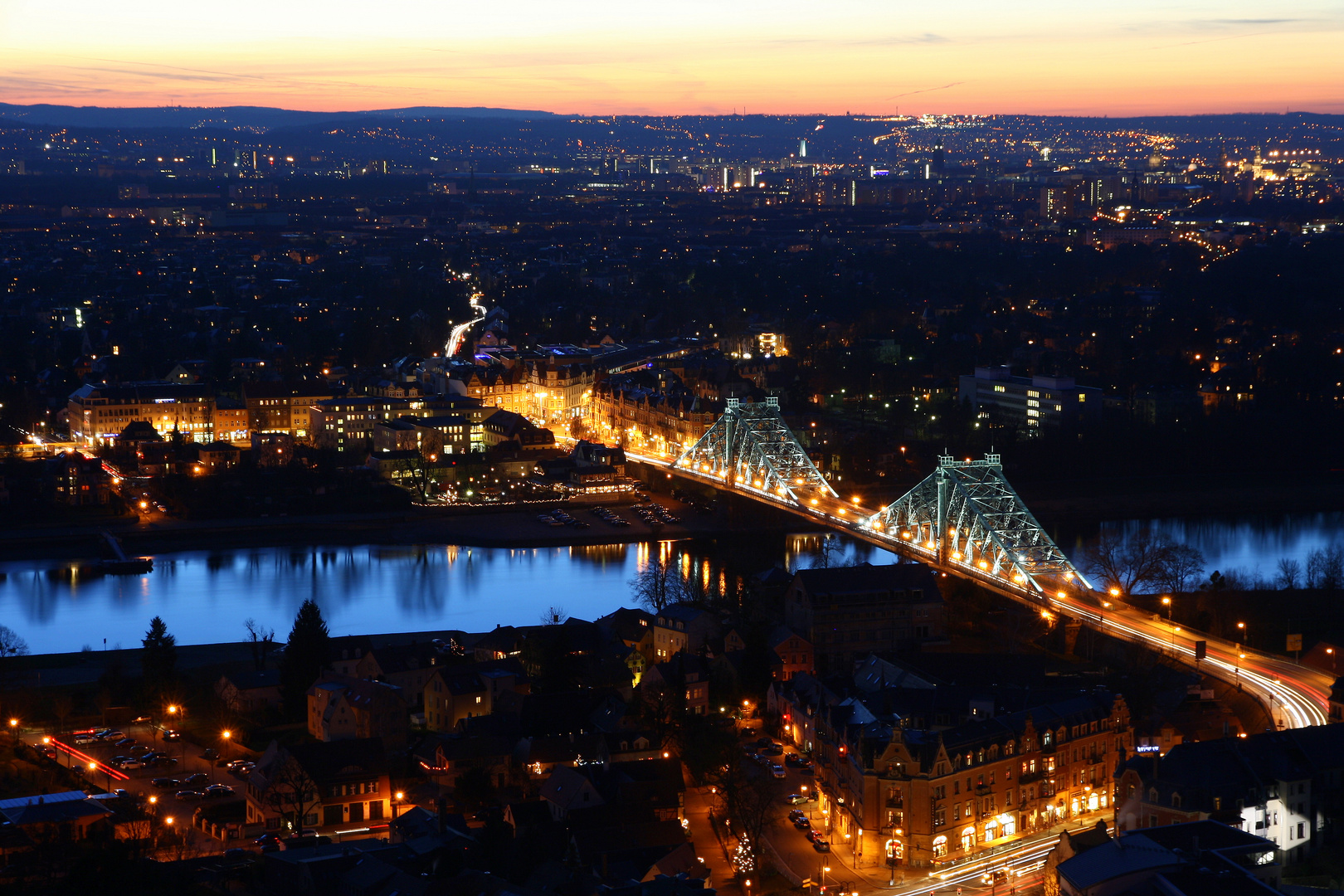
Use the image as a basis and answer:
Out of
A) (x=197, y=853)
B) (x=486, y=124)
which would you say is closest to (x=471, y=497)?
(x=197, y=853)

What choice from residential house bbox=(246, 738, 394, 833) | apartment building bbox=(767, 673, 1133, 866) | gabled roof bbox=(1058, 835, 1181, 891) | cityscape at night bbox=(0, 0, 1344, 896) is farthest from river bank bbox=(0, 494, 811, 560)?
gabled roof bbox=(1058, 835, 1181, 891)

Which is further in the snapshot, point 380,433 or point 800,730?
point 380,433

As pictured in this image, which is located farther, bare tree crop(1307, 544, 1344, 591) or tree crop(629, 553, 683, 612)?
bare tree crop(1307, 544, 1344, 591)

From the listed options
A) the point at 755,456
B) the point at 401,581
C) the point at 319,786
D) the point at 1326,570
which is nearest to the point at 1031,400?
the point at 755,456

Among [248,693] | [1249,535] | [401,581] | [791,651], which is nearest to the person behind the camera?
[248,693]

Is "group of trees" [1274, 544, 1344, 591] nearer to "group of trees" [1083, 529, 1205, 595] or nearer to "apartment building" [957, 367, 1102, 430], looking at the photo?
"group of trees" [1083, 529, 1205, 595]

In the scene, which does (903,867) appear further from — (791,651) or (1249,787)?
(791,651)

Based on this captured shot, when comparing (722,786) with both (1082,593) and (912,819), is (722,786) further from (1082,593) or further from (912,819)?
(1082,593)
